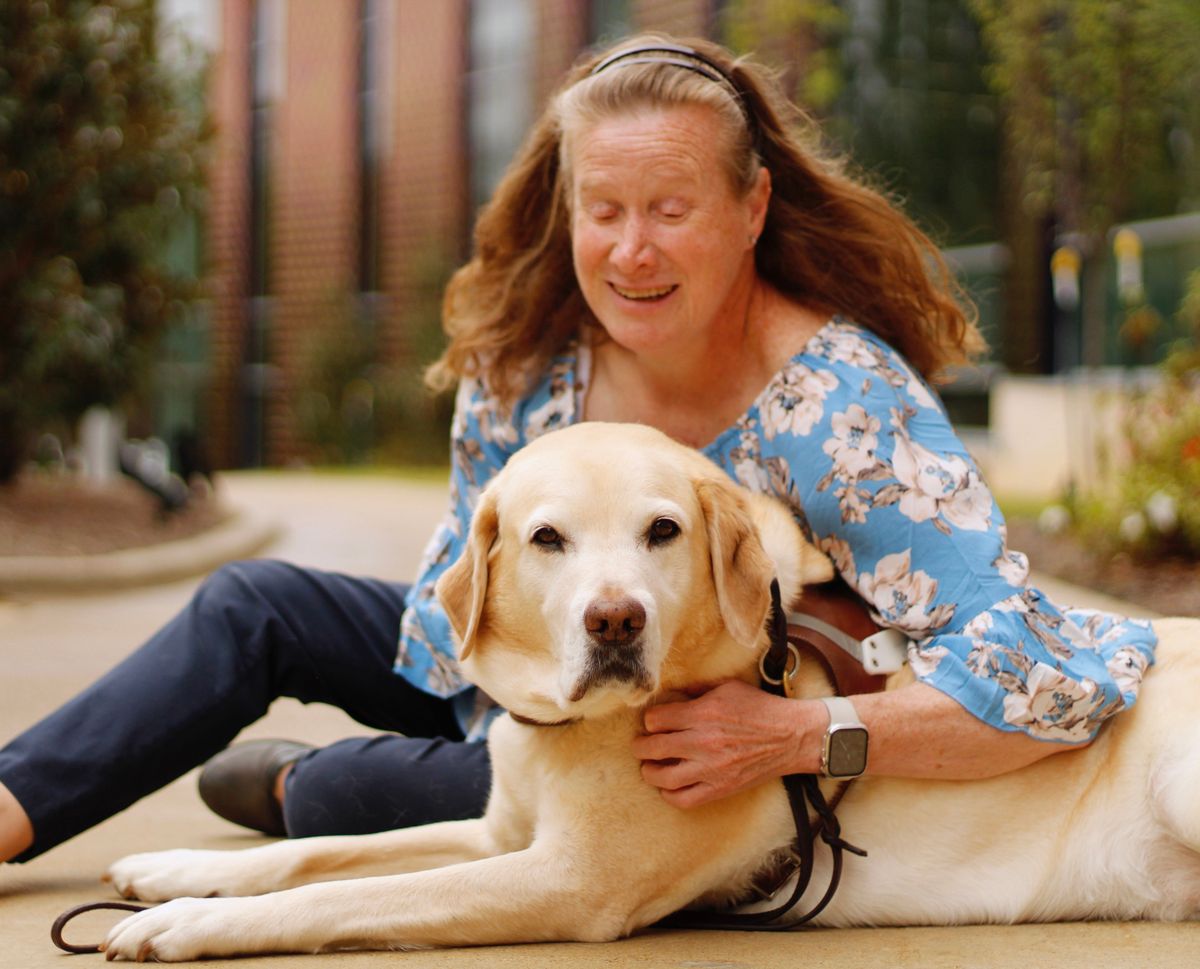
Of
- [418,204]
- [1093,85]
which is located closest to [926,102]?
[1093,85]

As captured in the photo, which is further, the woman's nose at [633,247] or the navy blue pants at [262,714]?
the woman's nose at [633,247]

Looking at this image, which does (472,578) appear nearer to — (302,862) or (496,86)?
(302,862)

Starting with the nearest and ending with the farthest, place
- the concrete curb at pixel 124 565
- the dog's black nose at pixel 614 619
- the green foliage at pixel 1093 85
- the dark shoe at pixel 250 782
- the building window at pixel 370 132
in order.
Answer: the dog's black nose at pixel 614 619 → the dark shoe at pixel 250 782 → the concrete curb at pixel 124 565 → the green foliage at pixel 1093 85 → the building window at pixel 370 132

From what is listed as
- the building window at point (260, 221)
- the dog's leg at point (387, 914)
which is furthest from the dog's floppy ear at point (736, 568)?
the building window at point (260, 221)

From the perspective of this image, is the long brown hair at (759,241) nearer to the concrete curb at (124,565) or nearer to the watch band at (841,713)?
the watch band at (841,713)

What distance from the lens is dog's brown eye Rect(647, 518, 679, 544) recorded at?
2.55 metres

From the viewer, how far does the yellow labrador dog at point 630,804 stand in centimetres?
244

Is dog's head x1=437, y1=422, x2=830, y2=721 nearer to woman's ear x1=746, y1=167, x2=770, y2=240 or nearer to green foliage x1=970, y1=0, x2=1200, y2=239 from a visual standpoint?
woman's ear x1=746, y1=167, x2=770, y2=240

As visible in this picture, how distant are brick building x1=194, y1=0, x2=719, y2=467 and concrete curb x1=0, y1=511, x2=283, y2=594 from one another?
1128 cm

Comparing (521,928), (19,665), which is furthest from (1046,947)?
(19,665)

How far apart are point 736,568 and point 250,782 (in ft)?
5.07

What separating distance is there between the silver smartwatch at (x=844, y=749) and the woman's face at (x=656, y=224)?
39.6 inches

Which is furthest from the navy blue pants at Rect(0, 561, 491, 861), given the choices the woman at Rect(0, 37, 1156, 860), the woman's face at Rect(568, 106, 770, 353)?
the woman's face at Rect(568, 106, 770, 353)

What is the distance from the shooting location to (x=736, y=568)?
103 inches
